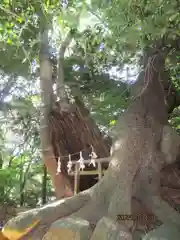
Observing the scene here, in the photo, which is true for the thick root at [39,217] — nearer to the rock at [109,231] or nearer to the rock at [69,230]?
the rock at [69,230]

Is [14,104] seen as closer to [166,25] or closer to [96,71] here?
[96,71]

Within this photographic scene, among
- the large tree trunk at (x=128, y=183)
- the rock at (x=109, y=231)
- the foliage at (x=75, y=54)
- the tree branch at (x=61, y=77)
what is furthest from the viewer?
the tree branch at (x=61, y=77)

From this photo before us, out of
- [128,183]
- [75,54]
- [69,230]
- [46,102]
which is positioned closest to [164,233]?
[128,183]

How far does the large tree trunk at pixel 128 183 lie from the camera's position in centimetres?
477

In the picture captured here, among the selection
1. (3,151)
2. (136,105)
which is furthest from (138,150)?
(3,151)

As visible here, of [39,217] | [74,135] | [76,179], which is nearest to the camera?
[39,217]

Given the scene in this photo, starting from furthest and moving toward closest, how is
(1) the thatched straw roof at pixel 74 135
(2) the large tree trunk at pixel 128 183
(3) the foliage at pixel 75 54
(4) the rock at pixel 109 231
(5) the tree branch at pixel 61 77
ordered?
(1) the thatched straw roof at pixel 74 135
(5) the tree branch at pixel 61 77
(2) the large tree trunk at pixel 128 183
(4) the rock at pixel 109 231
(3) the foliage at pixel 75 54

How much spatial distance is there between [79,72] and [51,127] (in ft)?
5.41

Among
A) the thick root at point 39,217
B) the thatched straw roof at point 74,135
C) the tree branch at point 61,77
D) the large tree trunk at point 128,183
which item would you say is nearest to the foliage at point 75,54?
the tree branch at point 61,77

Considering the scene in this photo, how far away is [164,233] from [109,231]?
810 millimetres

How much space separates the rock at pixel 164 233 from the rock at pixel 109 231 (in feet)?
0.99

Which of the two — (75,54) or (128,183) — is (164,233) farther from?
(75,54)

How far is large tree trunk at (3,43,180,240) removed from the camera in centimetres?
477

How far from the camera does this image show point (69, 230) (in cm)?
→ 429
